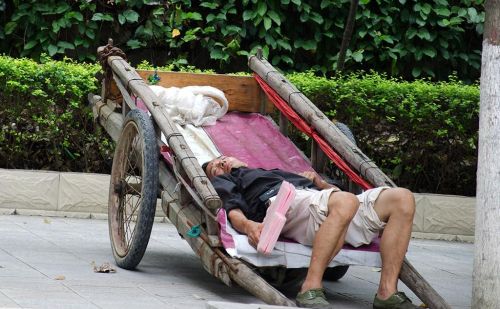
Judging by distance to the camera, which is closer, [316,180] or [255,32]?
[316,180]

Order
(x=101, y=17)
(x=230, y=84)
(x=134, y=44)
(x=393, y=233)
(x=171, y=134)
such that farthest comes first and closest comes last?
(x=134, y=44) → (x=101, y=17) → (x=230, y=84) → (x=171, y=134) → (x=393, y=233)

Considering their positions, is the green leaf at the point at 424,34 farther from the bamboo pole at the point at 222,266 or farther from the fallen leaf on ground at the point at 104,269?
the fallen leaf on ground at the point at 104,269

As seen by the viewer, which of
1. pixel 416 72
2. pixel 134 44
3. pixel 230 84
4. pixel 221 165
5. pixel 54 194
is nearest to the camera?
pixel 221 165

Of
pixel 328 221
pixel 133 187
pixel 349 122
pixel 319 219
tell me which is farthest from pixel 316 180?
pixel 349 122

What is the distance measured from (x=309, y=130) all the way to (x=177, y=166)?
1.17m

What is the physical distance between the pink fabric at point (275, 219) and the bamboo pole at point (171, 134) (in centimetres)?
32

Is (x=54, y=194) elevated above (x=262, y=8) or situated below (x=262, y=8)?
below

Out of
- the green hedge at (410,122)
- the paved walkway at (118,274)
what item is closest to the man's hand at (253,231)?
the paved walkway at (118,274)

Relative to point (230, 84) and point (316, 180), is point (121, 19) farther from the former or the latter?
point (316, 180)

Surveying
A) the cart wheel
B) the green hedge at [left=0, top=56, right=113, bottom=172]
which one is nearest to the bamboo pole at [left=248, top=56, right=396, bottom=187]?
the cart wheel

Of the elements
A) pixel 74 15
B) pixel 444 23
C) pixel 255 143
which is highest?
A: pixel 444 23

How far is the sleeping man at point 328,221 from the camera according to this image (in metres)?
5.78

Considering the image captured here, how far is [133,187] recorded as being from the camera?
7.04m

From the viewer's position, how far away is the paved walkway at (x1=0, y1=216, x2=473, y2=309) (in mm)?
5750
